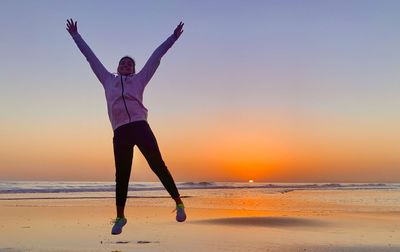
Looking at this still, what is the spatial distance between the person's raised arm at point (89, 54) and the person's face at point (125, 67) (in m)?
0.17

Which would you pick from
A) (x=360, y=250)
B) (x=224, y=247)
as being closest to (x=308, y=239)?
(x=360, y=250)

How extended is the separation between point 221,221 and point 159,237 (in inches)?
219

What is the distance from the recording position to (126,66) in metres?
6.89

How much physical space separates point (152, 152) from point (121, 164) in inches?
19.5

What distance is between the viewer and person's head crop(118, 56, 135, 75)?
687 centimetres

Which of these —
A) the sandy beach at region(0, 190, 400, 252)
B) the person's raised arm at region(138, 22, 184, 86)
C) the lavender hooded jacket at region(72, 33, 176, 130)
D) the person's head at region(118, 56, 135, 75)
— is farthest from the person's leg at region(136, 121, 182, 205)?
the sandy beach at region(0, 190, 400, 252)

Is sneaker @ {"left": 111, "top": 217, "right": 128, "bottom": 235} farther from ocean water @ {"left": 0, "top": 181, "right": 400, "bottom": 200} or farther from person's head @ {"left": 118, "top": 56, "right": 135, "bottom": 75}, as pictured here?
ocean water @ {"left": 0, "top": 181, "right": 400, "bottom": 200}

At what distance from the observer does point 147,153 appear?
22.0 ft

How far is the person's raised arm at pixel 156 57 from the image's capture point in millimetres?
6770

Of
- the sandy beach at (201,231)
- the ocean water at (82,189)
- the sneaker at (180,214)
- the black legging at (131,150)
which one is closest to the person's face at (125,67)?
the black legging at (131,150)

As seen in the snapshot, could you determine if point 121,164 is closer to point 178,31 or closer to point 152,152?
point 152,152

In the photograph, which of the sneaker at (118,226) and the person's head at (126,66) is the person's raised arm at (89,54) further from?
the sneaker at (118,226)

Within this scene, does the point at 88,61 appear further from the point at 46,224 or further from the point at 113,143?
the point at 46,224

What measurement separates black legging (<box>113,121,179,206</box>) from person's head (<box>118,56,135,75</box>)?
0.72m
